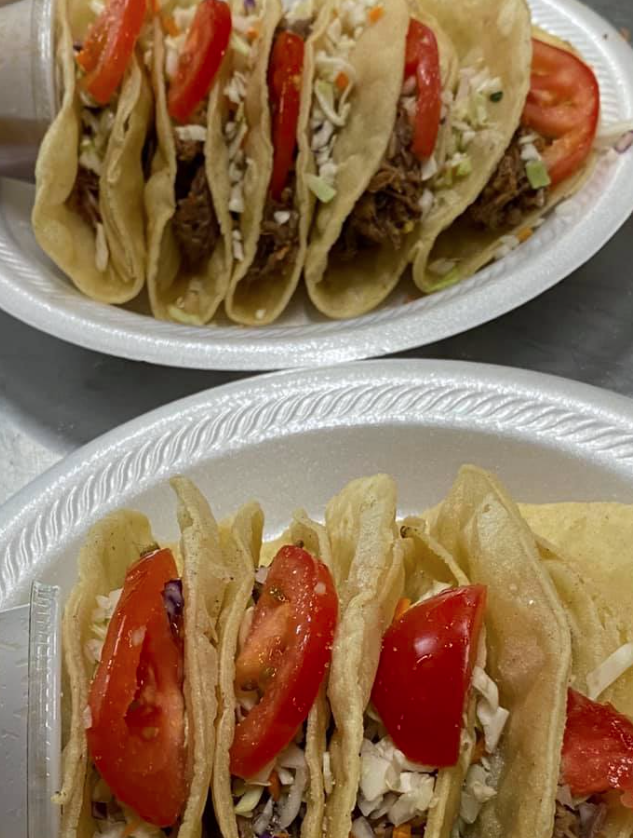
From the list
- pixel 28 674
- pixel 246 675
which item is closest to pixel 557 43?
pixel 246 675

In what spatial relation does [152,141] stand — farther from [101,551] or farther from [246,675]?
[246,675]

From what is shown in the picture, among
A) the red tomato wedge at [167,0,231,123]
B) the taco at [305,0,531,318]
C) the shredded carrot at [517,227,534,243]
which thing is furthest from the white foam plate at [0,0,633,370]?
the red tomato wedge at [167,0,231,123]

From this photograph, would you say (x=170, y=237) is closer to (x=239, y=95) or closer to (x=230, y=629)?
(x=239, y=95)

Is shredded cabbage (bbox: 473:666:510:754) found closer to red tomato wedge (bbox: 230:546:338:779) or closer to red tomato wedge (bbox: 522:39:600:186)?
red tomato wedge (bbox: 230:546:338:779)

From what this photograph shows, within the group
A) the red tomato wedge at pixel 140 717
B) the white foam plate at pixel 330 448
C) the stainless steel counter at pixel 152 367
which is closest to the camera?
the red tomato wedge at pixel 140 717

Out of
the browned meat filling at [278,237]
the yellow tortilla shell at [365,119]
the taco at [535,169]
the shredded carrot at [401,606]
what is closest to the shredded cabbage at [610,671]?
the shredded carrot at [401,606]

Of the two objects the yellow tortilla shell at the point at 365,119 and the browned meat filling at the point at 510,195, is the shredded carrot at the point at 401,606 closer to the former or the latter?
the yellow tortilla shell at the point at 365,119

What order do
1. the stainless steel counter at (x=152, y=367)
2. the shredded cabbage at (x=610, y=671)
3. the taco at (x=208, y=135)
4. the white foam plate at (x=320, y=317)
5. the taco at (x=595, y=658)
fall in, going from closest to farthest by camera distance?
the taco at (x=595, y=658)
the shredded cabbage at (x=610, y=671)
the white foam plate at (x=320, y=317)
the taco at (x=208, y=135)
the stainless steel counter at (x=152, y=367)
